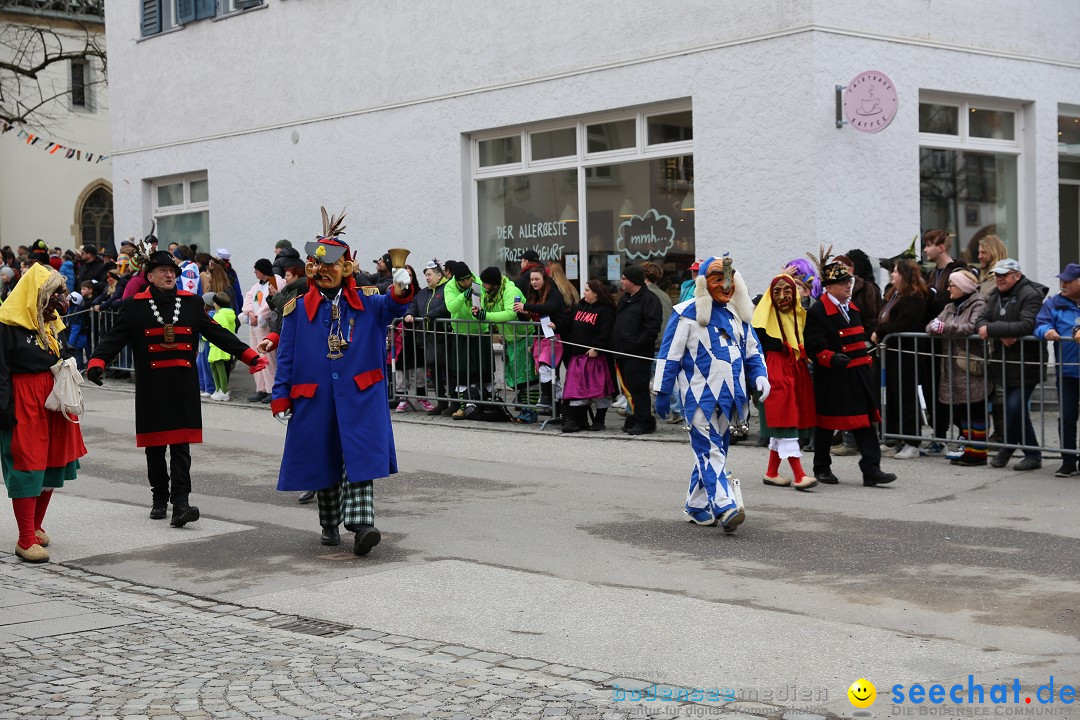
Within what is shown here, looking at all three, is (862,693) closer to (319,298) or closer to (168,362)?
(319,298)

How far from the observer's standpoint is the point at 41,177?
4622cm

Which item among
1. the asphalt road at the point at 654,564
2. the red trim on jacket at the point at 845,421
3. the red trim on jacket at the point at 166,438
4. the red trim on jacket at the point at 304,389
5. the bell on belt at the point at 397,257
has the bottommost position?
the asphalt road at the point at 654,564

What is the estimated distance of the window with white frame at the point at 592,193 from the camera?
16656 mm

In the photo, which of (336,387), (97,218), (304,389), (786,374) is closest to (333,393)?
(336,387)

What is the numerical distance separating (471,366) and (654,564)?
26.1 ft

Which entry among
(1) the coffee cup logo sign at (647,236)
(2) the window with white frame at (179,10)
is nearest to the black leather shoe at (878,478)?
(1) the coffee cup logo sign at (647,236)

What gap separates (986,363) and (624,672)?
22.8ft

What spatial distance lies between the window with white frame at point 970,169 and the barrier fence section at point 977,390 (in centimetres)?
402

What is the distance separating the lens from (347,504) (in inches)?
350

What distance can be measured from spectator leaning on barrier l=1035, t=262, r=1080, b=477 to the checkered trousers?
19.7ft

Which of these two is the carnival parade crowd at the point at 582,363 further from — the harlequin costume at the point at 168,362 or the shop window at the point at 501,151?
the shop window at the point at 501,151

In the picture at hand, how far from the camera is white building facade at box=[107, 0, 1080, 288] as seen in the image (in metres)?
15.3

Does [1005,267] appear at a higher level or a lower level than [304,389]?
higher

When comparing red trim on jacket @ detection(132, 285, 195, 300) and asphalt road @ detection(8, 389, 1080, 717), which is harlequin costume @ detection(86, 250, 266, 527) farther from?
asphalt road @ detection(8, 389, 1080, 717)
